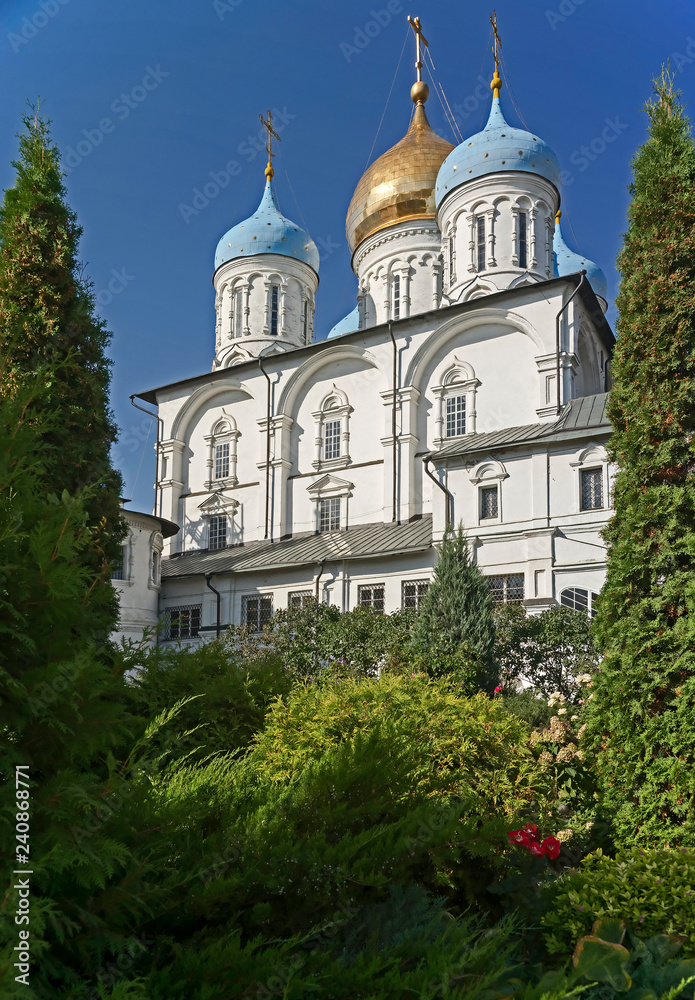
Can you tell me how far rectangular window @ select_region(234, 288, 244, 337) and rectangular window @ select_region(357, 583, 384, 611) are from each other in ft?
49.2

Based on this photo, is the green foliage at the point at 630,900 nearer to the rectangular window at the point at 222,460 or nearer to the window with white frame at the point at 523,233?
the window with white frame at the point at 523,233

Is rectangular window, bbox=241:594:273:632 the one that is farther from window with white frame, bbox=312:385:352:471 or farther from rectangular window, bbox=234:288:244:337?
rectangular window, bbox=234:288:244:337

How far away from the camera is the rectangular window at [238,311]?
31969 millimetres

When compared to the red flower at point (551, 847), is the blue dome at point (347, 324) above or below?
above

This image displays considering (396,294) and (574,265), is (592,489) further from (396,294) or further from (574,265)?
(574,265)

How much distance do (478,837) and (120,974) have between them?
191 cm

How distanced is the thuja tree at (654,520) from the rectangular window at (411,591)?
14752 mm

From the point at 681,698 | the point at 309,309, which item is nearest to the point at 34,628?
the point at 681,698

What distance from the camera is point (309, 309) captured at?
109ft

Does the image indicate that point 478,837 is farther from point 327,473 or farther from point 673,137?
point 327,473

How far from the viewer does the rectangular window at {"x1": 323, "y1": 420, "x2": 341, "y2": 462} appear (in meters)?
25.8

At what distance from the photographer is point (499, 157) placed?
25.3m

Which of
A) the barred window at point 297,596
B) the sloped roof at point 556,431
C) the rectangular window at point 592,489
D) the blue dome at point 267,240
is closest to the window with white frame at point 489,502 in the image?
the sloped roof at point 556,431

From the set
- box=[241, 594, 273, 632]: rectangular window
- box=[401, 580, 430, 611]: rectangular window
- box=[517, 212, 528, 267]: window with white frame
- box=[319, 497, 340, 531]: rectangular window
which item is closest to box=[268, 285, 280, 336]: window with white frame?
box=[319, 497, 340, 531]: rectangular window
